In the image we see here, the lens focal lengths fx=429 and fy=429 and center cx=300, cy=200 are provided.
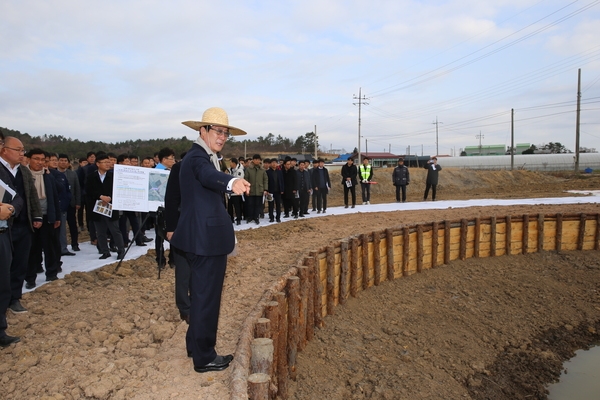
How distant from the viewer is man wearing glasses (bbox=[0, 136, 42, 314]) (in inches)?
169

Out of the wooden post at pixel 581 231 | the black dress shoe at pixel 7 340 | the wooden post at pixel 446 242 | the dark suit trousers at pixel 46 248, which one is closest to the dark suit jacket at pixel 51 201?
the dark suit trousers at pixel 46 248

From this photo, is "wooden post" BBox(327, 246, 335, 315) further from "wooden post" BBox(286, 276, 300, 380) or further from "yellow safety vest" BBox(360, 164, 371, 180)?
"yellow safety vest" BBox(360, 164, 371, 180)

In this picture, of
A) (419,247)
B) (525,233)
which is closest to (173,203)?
(419,247)

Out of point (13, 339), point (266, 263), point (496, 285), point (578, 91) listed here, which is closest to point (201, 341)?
point (13, 339)

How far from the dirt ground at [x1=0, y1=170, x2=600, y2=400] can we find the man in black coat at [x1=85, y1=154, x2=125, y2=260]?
62 centimetres

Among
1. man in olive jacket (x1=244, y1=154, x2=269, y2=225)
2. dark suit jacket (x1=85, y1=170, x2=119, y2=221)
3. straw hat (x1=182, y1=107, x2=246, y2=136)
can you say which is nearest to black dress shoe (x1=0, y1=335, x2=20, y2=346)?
straw hat (x1=182, y1=107, x2=246, y2=136)

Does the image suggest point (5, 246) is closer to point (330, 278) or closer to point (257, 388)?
point (257, 388)

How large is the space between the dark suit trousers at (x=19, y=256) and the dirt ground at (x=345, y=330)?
11.8 inches

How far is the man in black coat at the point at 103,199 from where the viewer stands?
267 inches

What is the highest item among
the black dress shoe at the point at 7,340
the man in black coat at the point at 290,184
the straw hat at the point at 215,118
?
the straw hat at the point at 215,118

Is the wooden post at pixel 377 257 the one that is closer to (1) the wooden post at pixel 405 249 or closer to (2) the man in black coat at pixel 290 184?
(1) the wooden post at pixel 405 249

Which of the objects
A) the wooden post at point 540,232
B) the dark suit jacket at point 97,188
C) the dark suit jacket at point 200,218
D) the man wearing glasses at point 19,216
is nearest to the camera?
the dark suit jacket at point 200,218

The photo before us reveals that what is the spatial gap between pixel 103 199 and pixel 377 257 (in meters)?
4.66

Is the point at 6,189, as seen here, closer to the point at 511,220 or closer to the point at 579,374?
the point at 579,374
